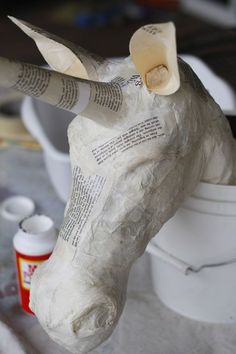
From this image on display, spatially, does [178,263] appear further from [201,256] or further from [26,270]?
[26,270]

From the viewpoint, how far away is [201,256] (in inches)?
30.7

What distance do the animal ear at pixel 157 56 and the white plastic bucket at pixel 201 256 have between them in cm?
15

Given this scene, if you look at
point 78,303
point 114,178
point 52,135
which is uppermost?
point 114,178

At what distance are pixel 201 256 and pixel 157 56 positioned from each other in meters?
0.27

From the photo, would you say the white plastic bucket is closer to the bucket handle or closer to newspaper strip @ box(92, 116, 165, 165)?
the bucket handle

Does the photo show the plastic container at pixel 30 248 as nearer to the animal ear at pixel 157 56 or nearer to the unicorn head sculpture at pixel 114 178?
the unicorn head sculpture at pixel 114 178

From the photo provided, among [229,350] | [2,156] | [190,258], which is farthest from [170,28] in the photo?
[2,156]

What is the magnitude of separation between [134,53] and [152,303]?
0.37 m

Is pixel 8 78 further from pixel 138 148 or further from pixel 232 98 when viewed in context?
pixel 232 98

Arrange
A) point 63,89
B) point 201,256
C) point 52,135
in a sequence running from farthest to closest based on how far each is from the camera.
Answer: point 52,135, point 201,256, point 63,89

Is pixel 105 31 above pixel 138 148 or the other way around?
the other way around

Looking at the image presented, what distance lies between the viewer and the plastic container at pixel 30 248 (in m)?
0.80

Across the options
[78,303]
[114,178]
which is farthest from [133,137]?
[78,303]

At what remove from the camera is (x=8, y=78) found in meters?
0.57
